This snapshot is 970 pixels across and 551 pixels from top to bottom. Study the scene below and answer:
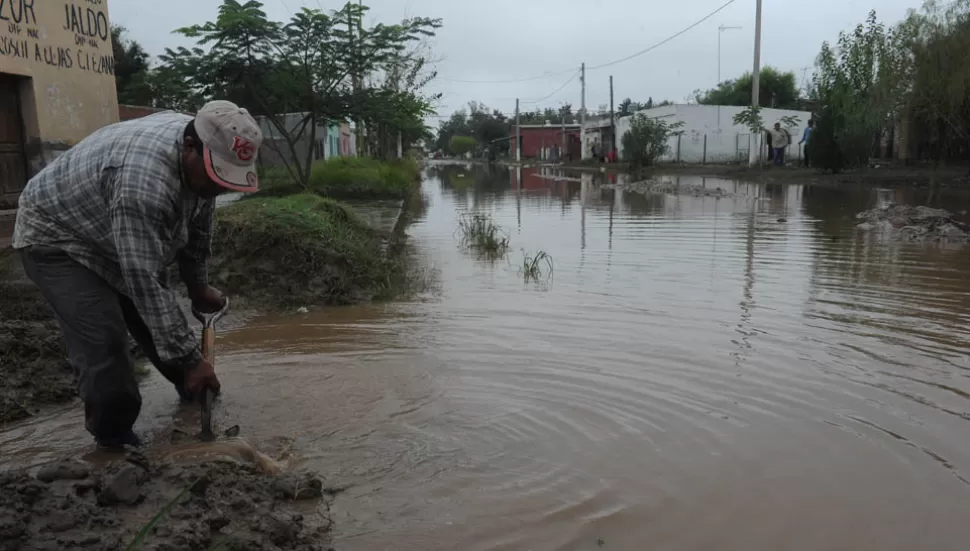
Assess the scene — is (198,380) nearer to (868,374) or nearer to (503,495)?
(503,495)

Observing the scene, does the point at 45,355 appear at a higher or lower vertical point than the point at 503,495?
higher

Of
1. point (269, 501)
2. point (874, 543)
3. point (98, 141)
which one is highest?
point (98, 141)

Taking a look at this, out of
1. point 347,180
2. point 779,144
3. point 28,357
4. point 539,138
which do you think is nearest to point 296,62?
point 347,180

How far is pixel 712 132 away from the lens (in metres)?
36.7

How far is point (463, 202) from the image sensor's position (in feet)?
59.0

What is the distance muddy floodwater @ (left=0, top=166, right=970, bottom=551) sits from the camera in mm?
2775

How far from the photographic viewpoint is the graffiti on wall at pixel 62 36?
325 inches

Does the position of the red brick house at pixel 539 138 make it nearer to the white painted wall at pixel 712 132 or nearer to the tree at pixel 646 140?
the white painted wall at pixel 712 132

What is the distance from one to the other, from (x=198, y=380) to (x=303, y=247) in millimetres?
3816

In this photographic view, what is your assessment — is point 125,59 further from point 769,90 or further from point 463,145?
point 463,145

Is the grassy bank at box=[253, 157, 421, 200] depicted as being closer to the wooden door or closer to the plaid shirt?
the wooden door

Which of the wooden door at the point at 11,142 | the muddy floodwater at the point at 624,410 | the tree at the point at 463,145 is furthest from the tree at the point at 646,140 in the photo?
the tree at the point at 463,145

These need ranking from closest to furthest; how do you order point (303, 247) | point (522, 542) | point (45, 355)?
point (522, 542), point (45, 355), point (303, 247)

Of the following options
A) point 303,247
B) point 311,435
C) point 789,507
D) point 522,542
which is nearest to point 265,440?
point 311,435
